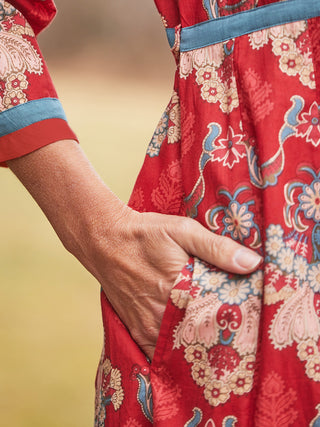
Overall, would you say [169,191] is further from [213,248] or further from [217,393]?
[217,393]

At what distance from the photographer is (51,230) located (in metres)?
3.94

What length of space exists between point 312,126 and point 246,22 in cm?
14


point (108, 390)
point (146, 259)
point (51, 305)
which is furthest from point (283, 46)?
point (51, 305)

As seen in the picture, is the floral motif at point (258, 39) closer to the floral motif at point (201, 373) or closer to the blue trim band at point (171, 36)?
the blue trim band at point (171, 36)

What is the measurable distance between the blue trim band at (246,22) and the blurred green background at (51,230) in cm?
196

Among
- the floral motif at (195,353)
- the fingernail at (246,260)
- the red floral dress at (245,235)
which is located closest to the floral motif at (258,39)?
the red floral dress at (245,235)

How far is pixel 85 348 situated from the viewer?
276cm

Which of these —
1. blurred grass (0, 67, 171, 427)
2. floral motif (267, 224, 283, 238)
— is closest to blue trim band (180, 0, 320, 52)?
floral motif (267, 224, 283, 238)

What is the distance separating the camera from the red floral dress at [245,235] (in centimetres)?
53

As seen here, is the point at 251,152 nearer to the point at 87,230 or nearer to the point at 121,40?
the point at 87,230

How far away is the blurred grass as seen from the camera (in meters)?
2.40

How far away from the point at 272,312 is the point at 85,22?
236 inches

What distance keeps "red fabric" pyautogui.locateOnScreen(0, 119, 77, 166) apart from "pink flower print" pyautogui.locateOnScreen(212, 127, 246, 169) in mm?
207

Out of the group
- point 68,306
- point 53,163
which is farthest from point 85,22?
point 53,163
